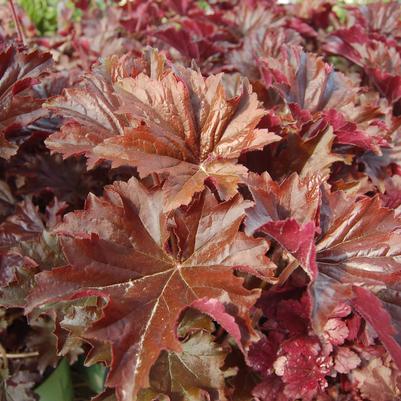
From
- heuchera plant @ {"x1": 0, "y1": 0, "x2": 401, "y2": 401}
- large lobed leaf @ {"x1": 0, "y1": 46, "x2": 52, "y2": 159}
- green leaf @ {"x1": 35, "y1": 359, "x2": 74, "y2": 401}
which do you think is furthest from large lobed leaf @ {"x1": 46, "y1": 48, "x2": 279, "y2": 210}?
green leaf @ {"x1": 35, "y1": 359, "x2": 74, "y2": 401}

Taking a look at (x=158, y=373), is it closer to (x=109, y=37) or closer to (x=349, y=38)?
(x=349, y=38)

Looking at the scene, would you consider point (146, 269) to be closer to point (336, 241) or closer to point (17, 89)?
point (336, 241)

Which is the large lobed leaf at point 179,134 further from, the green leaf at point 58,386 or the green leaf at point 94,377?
the green leaf at point 94,377

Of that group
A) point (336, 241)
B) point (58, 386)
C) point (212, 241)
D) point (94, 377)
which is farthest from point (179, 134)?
point (94, 377)

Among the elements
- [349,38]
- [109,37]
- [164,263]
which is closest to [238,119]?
[164,263]

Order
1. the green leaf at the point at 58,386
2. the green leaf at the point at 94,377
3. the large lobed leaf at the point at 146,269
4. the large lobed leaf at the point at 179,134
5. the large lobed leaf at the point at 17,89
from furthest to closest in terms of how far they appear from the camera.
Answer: the green leaf at the point at 94,377
the green leaf at the point at 58,386
the large lobed leaf at the point at 17,89
the large lobed leaf at the point at 179,134
the large lobed leaf at the point at 146,269

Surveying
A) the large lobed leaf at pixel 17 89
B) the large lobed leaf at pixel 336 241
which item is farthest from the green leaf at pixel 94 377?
the large lobed leaf at pixel 336 241

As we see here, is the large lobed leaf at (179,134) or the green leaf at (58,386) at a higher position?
the large lobed leaf at (179,134)
